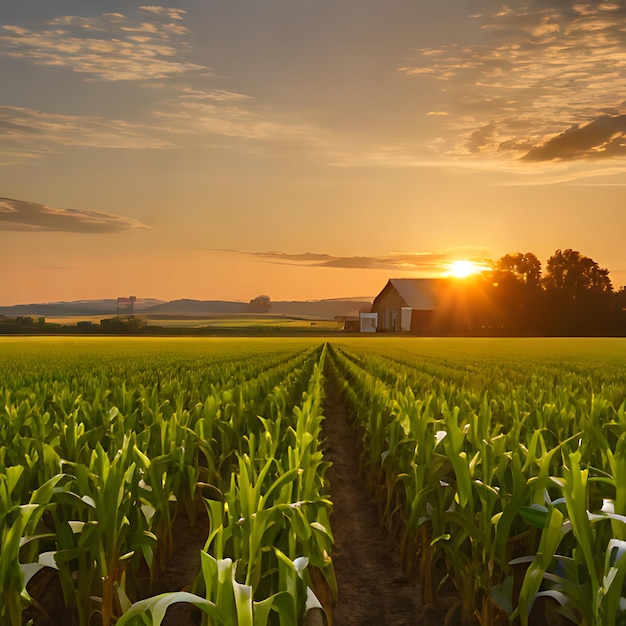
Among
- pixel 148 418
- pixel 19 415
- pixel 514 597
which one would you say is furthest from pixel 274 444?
pixel 19 415

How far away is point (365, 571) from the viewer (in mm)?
5516

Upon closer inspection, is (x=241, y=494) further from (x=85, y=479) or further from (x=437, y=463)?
(x=437, y=463)

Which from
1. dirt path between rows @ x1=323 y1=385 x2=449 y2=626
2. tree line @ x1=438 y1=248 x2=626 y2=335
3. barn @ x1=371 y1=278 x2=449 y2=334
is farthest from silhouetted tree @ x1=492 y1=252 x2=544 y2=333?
dirt path between rows @ x1=323 y1=385 x2=449 y2=626

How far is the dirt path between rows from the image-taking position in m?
4.56

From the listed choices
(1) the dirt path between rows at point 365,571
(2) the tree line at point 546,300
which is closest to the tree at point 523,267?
(2) the tree line at point 546,300

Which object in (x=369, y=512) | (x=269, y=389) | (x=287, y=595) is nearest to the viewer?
(x=287, y=595)

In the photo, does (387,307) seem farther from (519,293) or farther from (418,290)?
(519,293)

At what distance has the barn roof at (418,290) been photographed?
90781mm

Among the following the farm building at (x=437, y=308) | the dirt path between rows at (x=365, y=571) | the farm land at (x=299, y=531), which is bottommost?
the dirt path between rows at (x=365, y=571)

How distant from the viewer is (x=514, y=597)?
3729mm

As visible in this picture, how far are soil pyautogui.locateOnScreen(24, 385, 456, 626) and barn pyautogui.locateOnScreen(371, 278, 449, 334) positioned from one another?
82608 mm

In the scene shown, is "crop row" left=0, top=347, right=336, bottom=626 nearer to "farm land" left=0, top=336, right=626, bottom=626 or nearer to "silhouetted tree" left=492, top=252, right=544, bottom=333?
"farm land" left=0, top=336, right=626, bottom=626

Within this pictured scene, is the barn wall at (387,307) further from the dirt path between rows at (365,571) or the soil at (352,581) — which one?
the soil at (352,581)

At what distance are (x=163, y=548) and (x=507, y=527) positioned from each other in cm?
260
